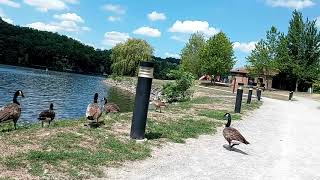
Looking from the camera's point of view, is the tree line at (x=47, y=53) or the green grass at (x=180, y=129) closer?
the green grass at (x=180, y=129)

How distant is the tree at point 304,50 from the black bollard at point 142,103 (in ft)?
223

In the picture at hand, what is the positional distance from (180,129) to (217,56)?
63.6 meters

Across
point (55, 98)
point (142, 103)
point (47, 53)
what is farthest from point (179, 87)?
point (47, 53)

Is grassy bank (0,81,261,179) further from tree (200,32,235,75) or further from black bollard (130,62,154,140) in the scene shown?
tree (200,32,235,75)


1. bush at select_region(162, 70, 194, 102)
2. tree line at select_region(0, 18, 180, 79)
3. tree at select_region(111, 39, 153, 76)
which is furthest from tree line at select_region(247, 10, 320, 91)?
tree line at select_region(0, 18, 180, 79)

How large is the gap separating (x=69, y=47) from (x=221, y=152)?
175 metres

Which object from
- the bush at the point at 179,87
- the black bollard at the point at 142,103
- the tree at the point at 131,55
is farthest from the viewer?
the tree at the point at 131,55

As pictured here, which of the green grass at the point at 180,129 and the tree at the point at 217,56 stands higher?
the tree at the point at 217,56

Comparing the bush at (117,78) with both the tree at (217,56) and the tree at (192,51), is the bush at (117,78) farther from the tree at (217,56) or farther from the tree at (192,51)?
the tree at (217,56)

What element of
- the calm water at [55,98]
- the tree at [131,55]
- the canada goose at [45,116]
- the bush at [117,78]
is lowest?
the calm water at [55,98]

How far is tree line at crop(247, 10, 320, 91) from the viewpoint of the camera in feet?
251

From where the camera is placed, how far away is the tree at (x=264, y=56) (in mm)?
76750

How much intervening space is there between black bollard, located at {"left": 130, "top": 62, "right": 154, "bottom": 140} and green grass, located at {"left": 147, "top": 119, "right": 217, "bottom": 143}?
129 cm

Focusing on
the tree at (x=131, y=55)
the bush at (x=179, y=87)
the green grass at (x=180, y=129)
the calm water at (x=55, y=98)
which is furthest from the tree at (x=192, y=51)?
the green grass at (x=180, y=129)
